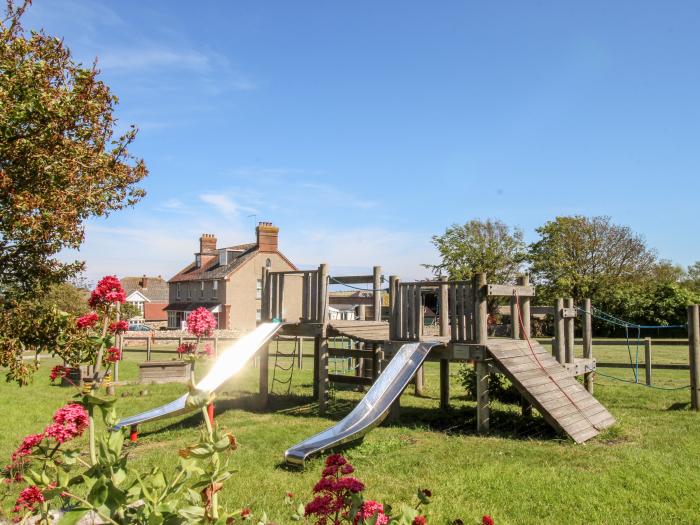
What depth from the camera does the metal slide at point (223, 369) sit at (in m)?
10.5

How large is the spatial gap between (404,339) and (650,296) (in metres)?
39.7

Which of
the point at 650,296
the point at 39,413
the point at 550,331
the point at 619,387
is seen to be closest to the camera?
the point at 39,413

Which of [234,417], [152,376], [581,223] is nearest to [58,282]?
[234,417]

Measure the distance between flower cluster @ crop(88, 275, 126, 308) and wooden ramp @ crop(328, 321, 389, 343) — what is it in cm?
812

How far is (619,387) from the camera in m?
15.4

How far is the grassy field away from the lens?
20.2 ft

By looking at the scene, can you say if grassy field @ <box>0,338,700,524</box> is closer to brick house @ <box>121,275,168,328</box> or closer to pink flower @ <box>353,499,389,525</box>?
pink flower @ <box>353,499,389,525</box>

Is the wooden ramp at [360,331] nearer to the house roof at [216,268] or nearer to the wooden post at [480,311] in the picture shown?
the wooden post at [480,311]

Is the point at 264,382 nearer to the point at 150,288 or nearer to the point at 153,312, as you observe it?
the point at 153,312

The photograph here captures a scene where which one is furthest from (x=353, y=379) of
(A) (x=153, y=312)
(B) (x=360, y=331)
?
(A) (x=153, y=312)

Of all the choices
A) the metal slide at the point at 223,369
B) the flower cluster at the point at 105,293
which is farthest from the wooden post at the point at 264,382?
the flower cluster at the point at 105,293

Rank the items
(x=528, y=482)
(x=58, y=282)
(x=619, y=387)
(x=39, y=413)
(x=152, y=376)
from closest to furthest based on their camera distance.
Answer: (x=528, y=482)
(x=58, y=282)
(x=39, y=413)
(x=619, y=387)
(x=152, y=376)

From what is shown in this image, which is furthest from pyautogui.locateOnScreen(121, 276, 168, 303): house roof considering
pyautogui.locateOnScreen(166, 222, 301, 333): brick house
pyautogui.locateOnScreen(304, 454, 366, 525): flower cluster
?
pyautogui.locateOnScreen(304, 454, 366, 525): flower cluster

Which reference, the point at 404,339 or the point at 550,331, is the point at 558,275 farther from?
the point at 404,339
